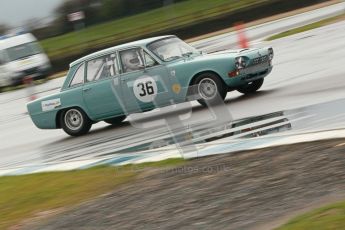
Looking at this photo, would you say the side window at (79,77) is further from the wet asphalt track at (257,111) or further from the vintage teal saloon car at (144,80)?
the wet asphalt track at (257,111)

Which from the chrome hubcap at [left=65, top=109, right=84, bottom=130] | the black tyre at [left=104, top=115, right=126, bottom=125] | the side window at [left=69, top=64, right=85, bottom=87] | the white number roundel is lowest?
the black tyre at [left=104, top=115, right=126, bottom=125]

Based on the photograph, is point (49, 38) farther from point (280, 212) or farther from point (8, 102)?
point (280, 212)

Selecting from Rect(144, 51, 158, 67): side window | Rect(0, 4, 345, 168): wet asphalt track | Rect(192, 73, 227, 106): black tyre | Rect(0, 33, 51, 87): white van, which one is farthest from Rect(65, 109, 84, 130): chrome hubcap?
Rect(0, 33, 51, 87): white van

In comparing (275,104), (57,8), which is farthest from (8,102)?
(57,8)

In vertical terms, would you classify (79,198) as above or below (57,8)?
below

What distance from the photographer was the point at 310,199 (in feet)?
21.2

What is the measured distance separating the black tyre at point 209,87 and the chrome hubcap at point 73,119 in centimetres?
269

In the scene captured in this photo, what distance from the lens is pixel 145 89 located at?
14148 mm

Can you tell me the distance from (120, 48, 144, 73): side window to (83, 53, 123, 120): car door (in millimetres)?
170

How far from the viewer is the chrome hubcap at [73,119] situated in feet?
50.0

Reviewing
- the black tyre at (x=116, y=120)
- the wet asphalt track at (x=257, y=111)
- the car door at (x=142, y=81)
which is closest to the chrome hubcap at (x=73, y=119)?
the wet asphalt track at (x=257, y=111)

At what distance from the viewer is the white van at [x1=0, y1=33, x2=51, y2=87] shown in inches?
1423

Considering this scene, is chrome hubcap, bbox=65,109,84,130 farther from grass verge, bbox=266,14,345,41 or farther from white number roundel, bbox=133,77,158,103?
grass verge, bbox=266,14,345,41

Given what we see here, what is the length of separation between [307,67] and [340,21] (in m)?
11.6
